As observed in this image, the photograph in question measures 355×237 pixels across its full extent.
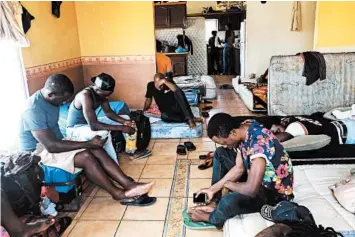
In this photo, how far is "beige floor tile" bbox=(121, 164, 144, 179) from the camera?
3014 mm

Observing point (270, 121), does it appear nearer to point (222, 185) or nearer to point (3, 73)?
point (222, 185)

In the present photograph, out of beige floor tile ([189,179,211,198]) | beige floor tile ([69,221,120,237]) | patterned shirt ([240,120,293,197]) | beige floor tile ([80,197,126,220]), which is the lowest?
beige floor tile ([80,197,126,220])

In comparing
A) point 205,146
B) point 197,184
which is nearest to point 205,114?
point 205,146

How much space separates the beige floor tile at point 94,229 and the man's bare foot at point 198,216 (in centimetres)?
55

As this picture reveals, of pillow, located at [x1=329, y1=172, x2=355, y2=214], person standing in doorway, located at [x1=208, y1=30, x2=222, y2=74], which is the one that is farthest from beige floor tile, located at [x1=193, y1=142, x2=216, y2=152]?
person standing in doorway, located at [x1=208, y1=30, x2=222, y2=74]

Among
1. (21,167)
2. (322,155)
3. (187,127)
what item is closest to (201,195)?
(322,155)

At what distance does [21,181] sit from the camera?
76.3 inches

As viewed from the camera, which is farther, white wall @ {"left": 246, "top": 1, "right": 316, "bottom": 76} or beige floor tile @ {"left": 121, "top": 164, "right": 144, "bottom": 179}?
white wall @ {"left": 246, "top": 1, "right": 316, "bottom": 76}

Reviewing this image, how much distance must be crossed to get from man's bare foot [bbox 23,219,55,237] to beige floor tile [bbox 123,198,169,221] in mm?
543

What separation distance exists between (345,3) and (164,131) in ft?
10.2

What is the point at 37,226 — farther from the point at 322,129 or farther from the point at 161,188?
the point at 322,129

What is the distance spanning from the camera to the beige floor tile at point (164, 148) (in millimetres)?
3570

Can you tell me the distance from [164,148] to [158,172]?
68 centimetres

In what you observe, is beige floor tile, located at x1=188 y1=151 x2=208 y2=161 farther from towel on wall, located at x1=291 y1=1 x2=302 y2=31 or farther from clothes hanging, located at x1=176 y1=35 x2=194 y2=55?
clothes hanging, located at x1=176 y1=35 x2=194 y2=55
